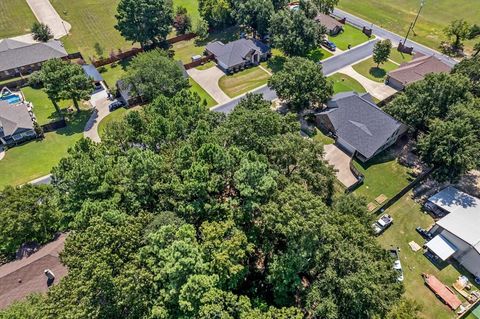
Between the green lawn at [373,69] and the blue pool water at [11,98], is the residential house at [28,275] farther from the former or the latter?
the green lawn at [373,69]

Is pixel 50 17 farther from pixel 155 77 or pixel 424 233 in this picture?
pixel 424 233

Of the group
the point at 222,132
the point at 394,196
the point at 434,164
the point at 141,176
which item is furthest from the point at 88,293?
the point at 434,164

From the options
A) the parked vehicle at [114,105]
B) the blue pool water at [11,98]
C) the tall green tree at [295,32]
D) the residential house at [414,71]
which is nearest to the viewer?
the parked vehicle at [114,105]

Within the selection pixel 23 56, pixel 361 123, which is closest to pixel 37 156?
pixel 23 56

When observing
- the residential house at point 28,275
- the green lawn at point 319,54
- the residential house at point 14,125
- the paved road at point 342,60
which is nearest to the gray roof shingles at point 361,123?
the paved road at point 342,60

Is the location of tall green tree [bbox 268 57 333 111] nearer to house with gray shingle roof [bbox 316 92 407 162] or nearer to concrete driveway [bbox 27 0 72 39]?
house with gray shingle roof [bbox 316 92 407 162]

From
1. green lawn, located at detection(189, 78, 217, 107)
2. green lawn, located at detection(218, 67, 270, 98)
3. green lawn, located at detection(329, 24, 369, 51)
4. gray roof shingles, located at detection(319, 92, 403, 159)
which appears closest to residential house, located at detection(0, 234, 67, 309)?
green lawn, located at detection(189, 78, 217, 107)
